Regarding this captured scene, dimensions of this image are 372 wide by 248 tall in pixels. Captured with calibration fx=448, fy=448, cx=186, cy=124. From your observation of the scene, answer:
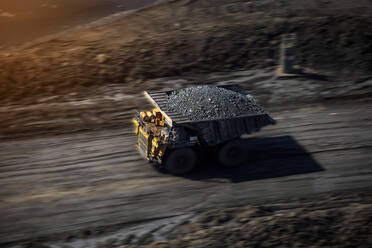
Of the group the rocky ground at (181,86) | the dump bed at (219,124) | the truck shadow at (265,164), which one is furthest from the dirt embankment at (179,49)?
the dump bed at (219,124)

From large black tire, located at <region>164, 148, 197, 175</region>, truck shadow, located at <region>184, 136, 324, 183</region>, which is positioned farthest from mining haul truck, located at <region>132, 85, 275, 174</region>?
truck shadow, located at <region>184, 136, 324, 183</region>

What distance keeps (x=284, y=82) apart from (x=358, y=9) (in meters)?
8.44

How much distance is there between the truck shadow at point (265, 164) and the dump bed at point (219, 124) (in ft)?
2.22

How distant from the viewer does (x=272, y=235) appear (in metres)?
8.32

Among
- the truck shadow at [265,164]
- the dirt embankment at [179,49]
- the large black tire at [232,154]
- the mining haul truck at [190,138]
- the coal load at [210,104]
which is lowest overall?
the truck shadow at [265,164]

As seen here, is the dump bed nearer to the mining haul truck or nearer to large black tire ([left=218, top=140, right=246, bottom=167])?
the mining haul truck

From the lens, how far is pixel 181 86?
1600 centimetres

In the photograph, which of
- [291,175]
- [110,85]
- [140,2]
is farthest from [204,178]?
[140,2]

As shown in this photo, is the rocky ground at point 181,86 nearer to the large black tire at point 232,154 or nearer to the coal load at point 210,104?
the large black tire at point 232,154

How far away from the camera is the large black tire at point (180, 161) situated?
10422mm

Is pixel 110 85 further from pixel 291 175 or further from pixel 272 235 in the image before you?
pixel 272 235

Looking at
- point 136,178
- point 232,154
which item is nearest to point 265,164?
point 232,154

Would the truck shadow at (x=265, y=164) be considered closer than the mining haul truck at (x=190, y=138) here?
No

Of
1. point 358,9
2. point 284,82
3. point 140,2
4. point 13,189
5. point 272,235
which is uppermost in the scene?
point 140,2
